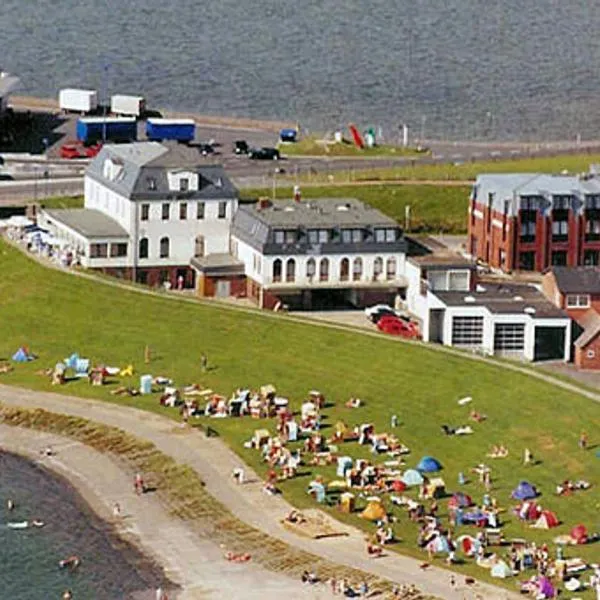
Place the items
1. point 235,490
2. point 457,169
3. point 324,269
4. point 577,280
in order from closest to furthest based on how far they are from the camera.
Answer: point 235,490
point 577,280
point 324,269
point 457,169

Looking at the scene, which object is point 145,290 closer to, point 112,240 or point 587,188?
point 112,240

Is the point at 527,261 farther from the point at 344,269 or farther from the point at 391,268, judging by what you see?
the point at 344,269

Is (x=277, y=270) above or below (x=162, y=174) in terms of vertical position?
below

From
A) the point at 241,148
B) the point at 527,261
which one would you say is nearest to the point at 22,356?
the point at 527,261

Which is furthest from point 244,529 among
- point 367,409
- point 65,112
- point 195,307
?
point 65,112

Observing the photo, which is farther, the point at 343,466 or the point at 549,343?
the point at 549,343

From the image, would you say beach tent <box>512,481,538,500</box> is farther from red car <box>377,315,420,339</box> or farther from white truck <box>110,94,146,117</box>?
white truck <box>110,94,146,117</box>

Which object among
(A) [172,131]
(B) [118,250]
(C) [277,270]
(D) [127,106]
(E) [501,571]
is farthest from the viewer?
(D) [127,106]
